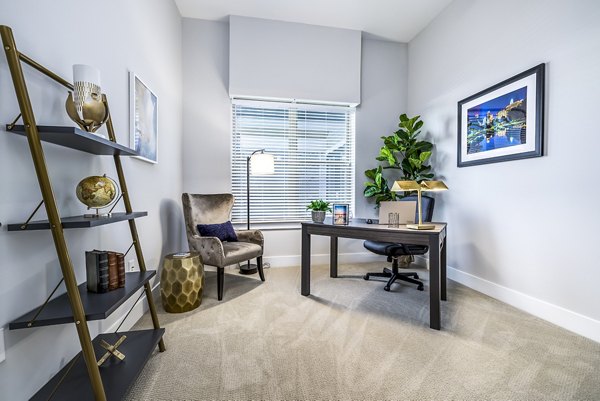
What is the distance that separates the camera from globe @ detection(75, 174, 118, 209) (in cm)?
127

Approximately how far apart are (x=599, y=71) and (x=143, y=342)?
3487 millimetres

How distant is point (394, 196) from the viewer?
3588 millimetres

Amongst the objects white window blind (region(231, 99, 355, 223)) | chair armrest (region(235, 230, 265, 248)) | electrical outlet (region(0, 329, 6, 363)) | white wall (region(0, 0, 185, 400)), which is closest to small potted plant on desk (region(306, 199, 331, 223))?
chair armrest (region(235, 230, 265, 248))

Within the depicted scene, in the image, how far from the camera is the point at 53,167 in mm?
1283

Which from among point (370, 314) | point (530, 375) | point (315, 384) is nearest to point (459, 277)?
point (370, 314)

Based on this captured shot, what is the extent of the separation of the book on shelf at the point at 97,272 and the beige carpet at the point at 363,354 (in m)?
0.58

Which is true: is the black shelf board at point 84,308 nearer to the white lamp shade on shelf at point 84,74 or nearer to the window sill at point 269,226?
the white lamp shade on shelf at point 84,74

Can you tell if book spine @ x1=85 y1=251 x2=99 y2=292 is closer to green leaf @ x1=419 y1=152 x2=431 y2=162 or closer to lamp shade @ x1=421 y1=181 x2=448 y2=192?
lamp shade @ x1=421 y1=181 x2=448 y2=192

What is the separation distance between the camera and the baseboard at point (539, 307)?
1943mm

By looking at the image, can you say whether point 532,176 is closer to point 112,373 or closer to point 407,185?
point 407,185

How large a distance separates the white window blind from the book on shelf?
2440mm

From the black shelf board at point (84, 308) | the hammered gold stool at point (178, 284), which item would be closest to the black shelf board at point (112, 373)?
the black shelf board at point (84, 308)

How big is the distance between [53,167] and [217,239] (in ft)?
4.92

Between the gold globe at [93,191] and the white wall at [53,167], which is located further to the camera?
the gold globe at [93,191]
